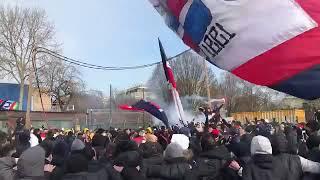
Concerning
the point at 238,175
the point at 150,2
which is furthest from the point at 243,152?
the point at 150,2

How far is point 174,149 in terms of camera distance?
21.4 ft

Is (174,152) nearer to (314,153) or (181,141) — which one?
(181,141)

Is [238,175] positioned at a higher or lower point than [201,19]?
lower

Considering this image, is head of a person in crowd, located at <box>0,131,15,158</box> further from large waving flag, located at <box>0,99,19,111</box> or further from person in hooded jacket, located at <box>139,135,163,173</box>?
large waving flag, located at <box>0,99,19,111</box>

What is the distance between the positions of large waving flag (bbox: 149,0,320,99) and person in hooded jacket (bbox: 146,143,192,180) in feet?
4.07

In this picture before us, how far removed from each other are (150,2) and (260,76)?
6.73 feet

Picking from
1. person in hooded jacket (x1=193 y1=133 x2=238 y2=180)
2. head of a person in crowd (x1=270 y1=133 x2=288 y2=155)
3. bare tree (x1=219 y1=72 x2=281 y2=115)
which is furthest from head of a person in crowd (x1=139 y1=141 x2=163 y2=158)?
bare tree (x1=219 y1=72 x2=281 y2=115)

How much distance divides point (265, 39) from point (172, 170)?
1964mm

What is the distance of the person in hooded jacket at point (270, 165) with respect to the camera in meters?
5.50

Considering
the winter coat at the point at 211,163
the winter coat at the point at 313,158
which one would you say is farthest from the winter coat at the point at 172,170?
the winter coat at the point at 313,158

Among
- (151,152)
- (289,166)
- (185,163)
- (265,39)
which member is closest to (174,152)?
(185,163)

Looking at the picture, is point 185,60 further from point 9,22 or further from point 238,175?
point 238,175

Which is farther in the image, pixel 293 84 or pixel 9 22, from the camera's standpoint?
pixel 9 22

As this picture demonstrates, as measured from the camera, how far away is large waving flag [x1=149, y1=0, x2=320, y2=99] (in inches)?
220
